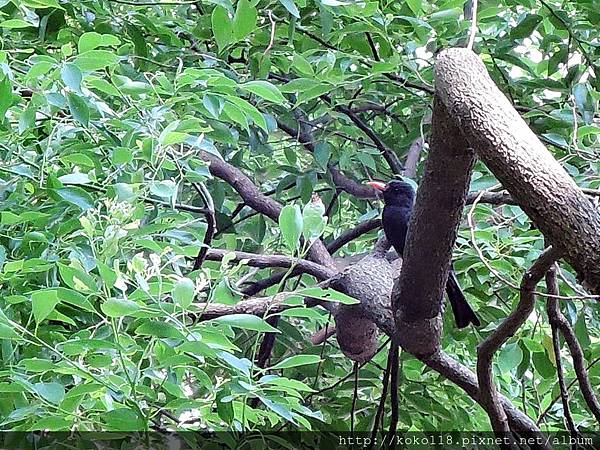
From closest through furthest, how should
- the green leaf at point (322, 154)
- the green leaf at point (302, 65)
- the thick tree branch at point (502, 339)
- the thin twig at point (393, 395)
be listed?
the thick tree branch at point (502, 339) < the green leaf at point (302, 65) < the thin twig at point (393, 395) < the green leaf at point (322, 154)

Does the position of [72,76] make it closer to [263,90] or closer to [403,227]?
[263,90]

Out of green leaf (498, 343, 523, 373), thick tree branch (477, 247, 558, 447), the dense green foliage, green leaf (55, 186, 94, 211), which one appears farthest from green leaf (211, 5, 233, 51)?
green leaf (498, 343, 523, 373)

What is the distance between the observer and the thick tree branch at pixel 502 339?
0.98 meters

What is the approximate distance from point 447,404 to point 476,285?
0.26 m

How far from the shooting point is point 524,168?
833mm

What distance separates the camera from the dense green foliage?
34.7 inches

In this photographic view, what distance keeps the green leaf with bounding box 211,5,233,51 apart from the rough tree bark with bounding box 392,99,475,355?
15.7 inches

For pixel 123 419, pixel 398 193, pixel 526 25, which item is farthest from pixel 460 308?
pixel 123 419

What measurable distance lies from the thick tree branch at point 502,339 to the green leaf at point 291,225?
279 millimetres

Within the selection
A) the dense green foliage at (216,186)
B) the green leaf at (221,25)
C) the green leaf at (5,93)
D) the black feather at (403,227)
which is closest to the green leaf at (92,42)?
the dense green foliage at (216,186)

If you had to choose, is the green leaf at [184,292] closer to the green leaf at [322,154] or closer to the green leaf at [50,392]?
the green leaf at [50,392]

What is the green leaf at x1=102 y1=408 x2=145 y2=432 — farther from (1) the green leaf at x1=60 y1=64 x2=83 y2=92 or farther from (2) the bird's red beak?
(2) the bird's red beak

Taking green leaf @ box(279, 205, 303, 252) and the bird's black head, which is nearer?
green leaf @ box(279, 205, 303, 252)

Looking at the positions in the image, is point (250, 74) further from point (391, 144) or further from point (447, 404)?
point (447, 404)
